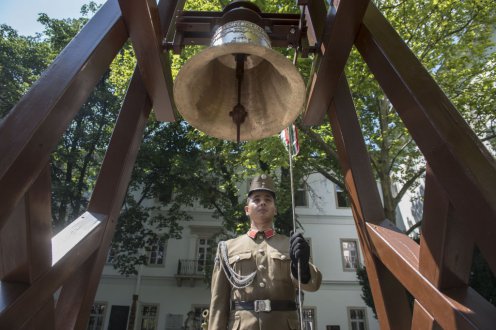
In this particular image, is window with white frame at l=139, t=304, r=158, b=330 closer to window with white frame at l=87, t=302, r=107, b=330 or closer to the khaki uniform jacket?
window with white frame at l=87, t=302, r=107, b=330

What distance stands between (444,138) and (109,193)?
1479mm

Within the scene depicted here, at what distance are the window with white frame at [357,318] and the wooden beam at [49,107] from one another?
768 inches

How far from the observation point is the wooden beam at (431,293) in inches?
44.1

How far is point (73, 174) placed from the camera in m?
17.1

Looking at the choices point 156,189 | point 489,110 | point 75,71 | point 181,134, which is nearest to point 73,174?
point 156,189

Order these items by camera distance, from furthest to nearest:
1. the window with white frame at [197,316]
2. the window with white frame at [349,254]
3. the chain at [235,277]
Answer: the window with white frame at [349,254], the window with white frame at [197,316], the chain at [235,277]

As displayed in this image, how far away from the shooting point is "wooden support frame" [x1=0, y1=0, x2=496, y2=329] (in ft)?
3.66

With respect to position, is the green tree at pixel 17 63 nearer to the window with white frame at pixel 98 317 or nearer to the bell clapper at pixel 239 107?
the window with white frame at pixel 98 317

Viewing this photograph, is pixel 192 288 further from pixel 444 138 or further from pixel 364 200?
pixel 444 138

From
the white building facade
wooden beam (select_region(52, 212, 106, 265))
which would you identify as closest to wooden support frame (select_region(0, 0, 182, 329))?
wooden beam (select_region(52, 212, 106, 265))

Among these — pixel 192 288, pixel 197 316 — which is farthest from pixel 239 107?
pixel 192 288

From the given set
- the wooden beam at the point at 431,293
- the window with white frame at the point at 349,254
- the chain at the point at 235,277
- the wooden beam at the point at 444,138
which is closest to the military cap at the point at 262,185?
the chain at the point at 235,277

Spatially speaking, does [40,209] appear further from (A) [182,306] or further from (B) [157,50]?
(A) [182,306]

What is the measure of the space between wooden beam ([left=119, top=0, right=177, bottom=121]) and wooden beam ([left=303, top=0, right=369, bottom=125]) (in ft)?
2.78
